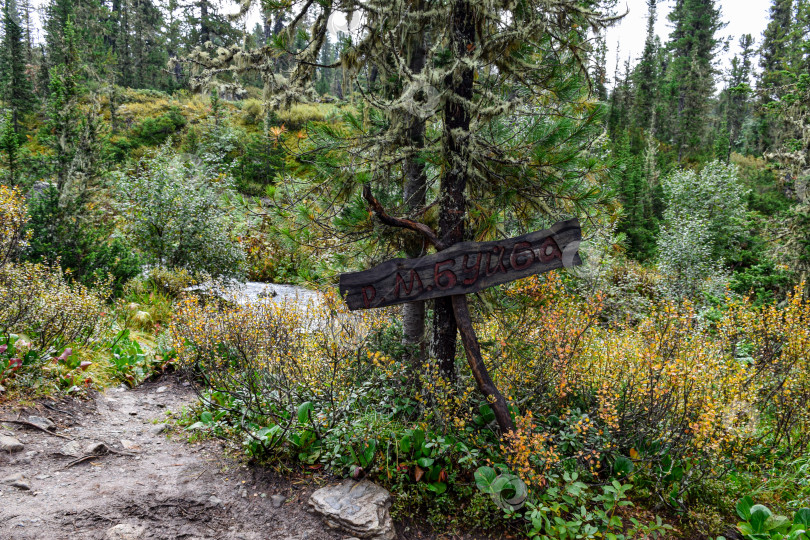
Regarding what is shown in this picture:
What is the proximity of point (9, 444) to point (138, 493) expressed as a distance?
1.30 m

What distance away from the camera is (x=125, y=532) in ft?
8.29

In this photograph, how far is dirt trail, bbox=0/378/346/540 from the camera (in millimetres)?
2586

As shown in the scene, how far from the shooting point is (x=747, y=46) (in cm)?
3641

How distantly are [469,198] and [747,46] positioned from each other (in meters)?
48.3

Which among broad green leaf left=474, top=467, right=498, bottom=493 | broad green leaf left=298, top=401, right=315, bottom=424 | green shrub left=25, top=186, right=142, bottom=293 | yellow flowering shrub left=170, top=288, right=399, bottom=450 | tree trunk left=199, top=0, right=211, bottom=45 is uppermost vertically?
tree trunk left=199, top=0, right=211, bottom=45

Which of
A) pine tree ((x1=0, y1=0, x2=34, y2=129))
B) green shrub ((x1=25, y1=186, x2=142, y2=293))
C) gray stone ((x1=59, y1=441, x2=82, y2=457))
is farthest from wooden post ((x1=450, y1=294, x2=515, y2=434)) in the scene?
pine tree ((x1=0, y1=0, x2=34, y2=129))

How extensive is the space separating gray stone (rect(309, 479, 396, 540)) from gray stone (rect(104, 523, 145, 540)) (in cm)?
105

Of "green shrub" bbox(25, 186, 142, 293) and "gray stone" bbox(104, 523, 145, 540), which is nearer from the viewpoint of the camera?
"gray stone" bbox(104, 523, 145, 540)

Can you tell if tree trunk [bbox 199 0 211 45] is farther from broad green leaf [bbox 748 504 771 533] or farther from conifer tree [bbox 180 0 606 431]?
broad green leaf [bbox 748 504 771 533]

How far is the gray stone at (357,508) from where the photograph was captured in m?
2.71

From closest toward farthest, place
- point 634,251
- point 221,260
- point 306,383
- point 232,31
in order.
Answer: point 306,383
point 221,260
point 634,251
point 232,31

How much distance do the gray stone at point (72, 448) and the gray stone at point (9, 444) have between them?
277 mm

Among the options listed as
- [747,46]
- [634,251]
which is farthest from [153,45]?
[747,46]

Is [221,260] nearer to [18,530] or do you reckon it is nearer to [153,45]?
[18,530]
